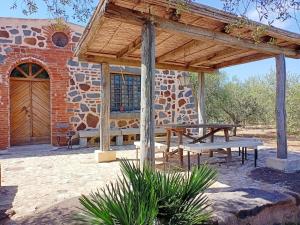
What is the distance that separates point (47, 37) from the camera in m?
9.08

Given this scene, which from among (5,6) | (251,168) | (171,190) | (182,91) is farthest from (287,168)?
(182,91)

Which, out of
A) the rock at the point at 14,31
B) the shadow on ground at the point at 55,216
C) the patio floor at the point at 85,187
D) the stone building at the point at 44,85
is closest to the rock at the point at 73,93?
the stone building at the point at 44,85

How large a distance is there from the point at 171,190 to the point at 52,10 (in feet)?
8.42

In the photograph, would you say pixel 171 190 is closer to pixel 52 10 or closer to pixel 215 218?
pixel 215 218

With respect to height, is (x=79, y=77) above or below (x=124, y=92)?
above

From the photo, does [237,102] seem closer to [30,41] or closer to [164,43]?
[164,43]

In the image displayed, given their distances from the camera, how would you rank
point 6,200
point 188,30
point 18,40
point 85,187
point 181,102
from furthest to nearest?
point 181,102
point 18,40
point 85,187
point 188,30
point 6,200

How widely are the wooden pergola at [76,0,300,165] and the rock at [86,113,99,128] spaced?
10.4 feet

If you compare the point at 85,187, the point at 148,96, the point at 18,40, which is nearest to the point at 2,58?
the point at 18,40

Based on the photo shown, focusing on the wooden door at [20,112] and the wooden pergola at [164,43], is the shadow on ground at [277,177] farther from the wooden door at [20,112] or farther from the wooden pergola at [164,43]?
the wooden door at [20,112]

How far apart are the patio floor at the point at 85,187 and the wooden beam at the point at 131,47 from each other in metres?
2.58

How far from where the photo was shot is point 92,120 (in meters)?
9.68

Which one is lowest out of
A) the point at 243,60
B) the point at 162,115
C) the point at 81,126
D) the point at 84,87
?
the point at 81,126

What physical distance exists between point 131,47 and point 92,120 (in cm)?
472
